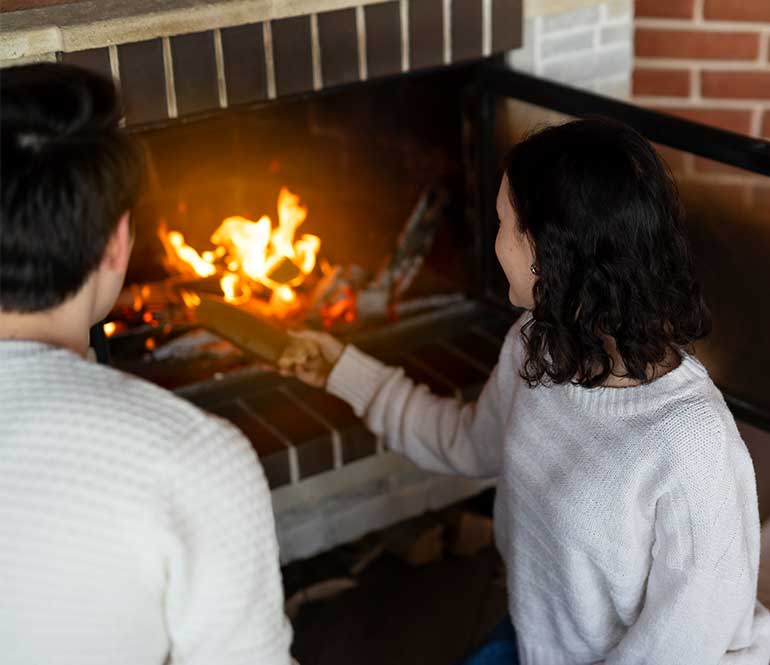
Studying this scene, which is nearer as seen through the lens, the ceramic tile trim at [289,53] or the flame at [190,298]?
the ceramic tile trim at [289,53]

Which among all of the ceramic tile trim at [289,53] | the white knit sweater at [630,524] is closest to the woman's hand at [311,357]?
the white knit sweater at [630,524]

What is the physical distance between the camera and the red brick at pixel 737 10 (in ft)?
7.66

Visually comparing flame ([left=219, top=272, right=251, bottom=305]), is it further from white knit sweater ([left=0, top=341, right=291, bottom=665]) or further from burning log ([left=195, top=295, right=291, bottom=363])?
white knit sweater ([left=0, top=341, right=291, bottom=665])

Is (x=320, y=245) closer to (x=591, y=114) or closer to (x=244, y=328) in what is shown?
(x=244, y=328)

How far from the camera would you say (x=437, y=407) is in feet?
5.78

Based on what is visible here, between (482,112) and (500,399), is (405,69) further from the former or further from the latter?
(500,399)

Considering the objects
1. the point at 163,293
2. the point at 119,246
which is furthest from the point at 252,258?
the point at 119,246

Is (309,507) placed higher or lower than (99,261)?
lower

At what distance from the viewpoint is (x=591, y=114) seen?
1.90 metres

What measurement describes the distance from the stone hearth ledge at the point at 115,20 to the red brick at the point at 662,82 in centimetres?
85

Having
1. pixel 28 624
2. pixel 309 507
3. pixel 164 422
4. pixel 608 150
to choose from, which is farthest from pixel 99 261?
pixel 309 507

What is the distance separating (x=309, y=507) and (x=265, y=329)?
0.52 metres

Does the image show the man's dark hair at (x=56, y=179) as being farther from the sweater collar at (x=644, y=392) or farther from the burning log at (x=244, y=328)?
the burning log at (x=244, y=328)

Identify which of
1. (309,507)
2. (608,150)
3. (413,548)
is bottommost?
(413,548)
